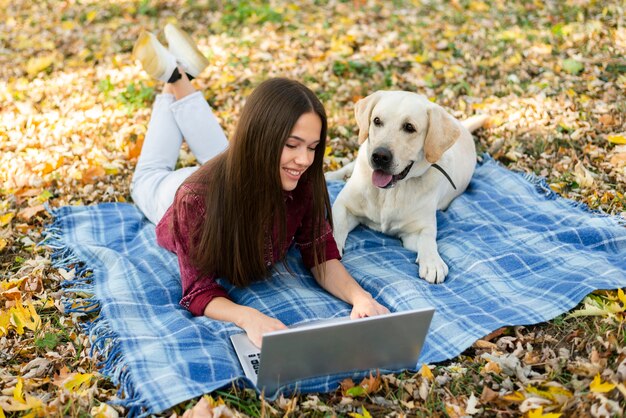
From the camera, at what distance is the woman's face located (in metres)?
2.64

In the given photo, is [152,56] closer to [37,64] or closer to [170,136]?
[170,136]

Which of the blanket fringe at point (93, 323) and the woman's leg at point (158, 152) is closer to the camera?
the blanket fringe at point (93, 323)

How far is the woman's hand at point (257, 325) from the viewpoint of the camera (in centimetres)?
268

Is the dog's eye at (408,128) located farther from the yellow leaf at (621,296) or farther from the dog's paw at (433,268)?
the yellow leaf at (621,296)

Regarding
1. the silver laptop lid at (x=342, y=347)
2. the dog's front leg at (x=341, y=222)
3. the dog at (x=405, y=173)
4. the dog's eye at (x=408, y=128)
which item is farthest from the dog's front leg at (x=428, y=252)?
the silver laptop lid at (x=342, y=347)

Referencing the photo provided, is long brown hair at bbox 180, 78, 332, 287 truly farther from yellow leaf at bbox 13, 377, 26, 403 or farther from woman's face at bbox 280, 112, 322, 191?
yellow leaf at bbox 13, 377, 26, 403

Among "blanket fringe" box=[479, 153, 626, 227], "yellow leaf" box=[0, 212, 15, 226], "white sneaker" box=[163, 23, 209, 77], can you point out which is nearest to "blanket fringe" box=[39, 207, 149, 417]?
"yellow leaf" box=[0, 212, 15, 226]

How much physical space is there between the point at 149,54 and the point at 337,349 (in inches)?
103

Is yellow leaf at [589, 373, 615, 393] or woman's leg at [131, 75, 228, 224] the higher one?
woman's leg at [131, 75, 228, 224]

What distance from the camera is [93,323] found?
3.03 m

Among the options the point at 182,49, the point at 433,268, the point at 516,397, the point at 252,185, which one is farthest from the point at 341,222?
the point at 182,49

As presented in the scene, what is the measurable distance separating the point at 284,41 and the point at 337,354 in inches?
213

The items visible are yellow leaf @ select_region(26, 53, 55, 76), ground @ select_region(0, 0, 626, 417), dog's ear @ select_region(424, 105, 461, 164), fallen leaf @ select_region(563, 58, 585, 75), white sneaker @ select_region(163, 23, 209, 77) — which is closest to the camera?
ground @ select_region(0, 0, 626, 417)

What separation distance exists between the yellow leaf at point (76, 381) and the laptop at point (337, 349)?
68 cm
